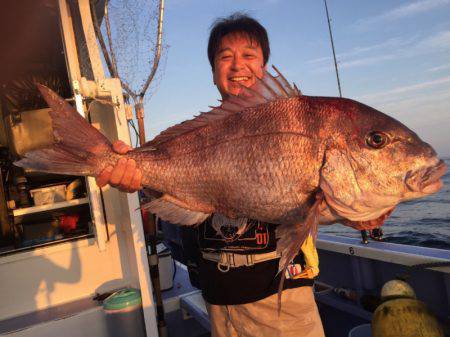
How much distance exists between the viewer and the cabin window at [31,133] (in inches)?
159

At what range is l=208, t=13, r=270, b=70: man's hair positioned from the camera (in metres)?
2.48

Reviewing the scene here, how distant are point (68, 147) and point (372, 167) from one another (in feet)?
5.15

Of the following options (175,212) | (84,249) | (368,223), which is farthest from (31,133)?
(368,223)

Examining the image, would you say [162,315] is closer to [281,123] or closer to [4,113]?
[281,123]

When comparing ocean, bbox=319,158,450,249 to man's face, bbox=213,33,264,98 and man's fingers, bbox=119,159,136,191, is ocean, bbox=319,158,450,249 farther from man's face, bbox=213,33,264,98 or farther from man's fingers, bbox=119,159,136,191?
man's fingers, bbox=119,159,136,191

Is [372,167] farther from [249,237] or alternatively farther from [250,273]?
[250,273]

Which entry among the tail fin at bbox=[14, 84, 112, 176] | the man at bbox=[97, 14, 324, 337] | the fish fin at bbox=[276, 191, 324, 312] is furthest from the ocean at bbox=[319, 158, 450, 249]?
the tail fin at bbox=[14, 84, 112, 176]

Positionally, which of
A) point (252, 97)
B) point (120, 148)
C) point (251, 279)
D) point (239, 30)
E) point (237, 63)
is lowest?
point (251, 279)

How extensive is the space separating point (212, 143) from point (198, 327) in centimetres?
327

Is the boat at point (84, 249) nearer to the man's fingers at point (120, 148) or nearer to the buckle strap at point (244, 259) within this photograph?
the buckle strap at point (244, 259)

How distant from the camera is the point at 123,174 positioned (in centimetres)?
187

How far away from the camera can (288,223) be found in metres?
1.64

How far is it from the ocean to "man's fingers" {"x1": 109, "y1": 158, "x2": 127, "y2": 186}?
302 inches

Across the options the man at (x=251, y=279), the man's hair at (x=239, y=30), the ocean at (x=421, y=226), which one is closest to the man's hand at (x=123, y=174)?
the man at (x=251, y=279)
